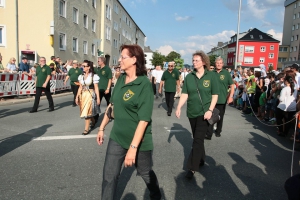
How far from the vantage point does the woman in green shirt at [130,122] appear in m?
2.49

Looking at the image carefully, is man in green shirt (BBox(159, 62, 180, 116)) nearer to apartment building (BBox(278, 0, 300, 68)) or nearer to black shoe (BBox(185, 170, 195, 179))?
black shoe (BBox(185, 170, 195, 179))

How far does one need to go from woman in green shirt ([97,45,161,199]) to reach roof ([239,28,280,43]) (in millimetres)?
84048

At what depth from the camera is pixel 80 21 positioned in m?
28.7

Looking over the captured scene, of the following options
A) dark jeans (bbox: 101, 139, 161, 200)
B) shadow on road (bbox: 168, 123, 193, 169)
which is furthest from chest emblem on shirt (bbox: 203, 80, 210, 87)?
dark jeans (bbox: 101, 139, 161, 200)

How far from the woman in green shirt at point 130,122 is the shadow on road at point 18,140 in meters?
3.29

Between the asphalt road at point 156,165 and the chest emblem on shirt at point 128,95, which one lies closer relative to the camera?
the chest emblem on shirt at point 128,95

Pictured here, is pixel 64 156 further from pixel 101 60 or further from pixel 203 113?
pixel 101 60

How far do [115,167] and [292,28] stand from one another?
8146 cm

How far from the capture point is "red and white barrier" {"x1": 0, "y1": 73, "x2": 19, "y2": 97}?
11734 mm

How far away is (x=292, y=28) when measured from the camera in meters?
71.6

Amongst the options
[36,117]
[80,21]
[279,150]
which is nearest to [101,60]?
[36,117]

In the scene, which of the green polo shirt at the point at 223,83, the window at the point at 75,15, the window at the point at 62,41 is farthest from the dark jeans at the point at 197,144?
the window at the point at 75,15

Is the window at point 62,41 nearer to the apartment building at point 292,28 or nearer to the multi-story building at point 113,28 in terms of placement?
the multi-story building at point 113,28

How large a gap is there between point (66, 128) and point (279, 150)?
523 centimetres
